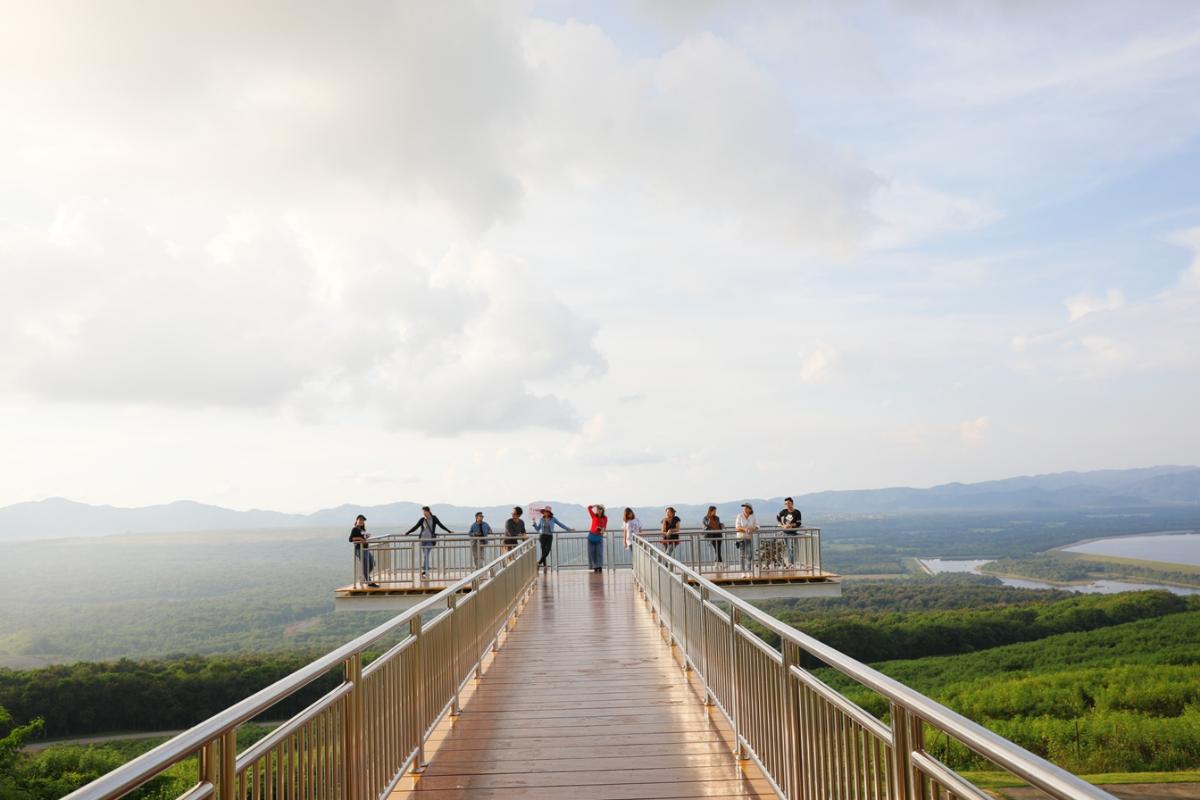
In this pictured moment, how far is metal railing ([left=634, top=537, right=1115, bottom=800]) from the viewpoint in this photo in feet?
7.55

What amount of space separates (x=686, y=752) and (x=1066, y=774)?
15.4 feet

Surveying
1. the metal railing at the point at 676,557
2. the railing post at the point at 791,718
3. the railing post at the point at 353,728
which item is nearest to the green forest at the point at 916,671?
the metal railing at the point at 676,557

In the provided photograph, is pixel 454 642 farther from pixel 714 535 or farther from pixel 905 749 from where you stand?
pixel 714 535

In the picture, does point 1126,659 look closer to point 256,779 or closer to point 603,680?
point 603,680

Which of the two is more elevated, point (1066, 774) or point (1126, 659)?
point (1066, 774)

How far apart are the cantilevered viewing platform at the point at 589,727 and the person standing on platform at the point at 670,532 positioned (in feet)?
28.7

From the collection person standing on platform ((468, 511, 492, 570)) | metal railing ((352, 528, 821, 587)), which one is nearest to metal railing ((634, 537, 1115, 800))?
metal railing ((352, 528, 821, 587))

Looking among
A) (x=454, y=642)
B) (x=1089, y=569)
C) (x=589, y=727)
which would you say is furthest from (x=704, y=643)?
(x=1089, y=569)

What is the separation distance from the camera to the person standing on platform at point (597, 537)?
2258cm

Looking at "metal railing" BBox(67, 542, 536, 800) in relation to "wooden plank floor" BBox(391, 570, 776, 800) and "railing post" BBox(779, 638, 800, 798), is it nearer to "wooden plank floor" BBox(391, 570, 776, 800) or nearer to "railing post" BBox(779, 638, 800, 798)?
"wooden plank floor" BBox(391, 570, 776, 800)

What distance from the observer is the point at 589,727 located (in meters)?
7.00

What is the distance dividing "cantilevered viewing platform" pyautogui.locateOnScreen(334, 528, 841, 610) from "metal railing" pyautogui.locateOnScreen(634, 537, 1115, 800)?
13198mm

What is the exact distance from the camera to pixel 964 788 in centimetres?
246

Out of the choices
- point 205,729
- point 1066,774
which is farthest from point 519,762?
point 1066,774
